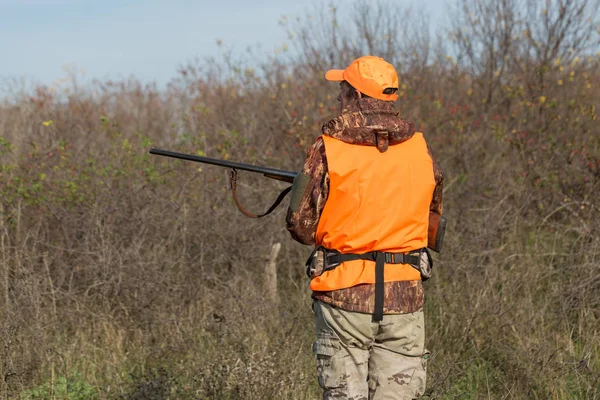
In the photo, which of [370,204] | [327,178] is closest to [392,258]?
[370,204]

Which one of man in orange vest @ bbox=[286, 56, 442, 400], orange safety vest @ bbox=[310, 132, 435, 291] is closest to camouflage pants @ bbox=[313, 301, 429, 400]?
man in orange vest @ bbox=[286, 56, 442, 400]

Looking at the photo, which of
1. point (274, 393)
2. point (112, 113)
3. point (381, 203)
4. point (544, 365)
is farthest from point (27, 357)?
point (112, 113)

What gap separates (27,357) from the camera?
4590 mm

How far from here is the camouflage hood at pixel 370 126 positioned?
9.23 feet

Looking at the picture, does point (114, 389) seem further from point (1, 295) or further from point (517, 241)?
point (517, 241)

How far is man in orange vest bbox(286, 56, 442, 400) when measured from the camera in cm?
284

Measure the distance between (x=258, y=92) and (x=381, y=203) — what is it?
7.60 meters

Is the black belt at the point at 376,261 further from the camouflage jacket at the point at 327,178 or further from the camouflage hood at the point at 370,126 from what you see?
the camouflage hood at the point at 370,126

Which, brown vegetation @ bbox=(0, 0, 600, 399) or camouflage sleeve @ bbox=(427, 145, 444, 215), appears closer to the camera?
camouflage sleeve @ bbox=(427, 145, 444, 215)

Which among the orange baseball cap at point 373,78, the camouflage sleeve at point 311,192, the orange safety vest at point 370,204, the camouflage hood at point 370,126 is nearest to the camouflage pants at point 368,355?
the orange safety vest at point 370,204

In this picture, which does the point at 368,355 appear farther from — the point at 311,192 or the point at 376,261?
the point at 311,192

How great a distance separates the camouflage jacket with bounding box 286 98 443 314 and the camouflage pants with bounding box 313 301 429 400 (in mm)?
58

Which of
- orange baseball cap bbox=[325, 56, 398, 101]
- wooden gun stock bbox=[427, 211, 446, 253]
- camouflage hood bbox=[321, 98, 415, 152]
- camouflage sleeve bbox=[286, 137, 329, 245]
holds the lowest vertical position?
wooden gun stock bbox=[427, 211, 446, 253]

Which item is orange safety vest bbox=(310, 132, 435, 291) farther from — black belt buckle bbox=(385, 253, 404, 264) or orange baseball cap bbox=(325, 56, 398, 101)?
orange baseball cap bbox=(325, 56, 398, 101)
